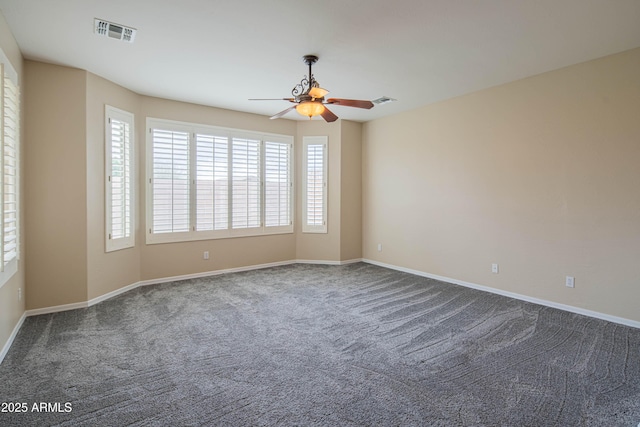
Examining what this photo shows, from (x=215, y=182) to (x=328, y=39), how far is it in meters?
3.22

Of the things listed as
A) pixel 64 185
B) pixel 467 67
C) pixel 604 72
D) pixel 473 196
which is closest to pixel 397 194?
pixel 473 196

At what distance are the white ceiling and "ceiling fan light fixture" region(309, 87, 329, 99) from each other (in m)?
0.49

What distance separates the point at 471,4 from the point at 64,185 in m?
4.62

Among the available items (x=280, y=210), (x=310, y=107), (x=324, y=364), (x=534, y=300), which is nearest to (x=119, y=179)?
(x=280, y=210)

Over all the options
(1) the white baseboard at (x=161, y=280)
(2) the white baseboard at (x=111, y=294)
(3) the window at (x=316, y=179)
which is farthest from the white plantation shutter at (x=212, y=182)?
(3) the window at (x=316, y=179)

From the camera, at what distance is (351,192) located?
658 cm

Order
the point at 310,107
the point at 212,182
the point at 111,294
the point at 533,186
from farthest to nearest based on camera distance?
the point at 212,182 < the point at 111,294 < the point at 533,186 < the point at 310,107

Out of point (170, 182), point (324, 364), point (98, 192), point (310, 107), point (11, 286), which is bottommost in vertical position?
point (324, 364)

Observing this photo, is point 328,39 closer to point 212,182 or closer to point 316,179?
point 212,182

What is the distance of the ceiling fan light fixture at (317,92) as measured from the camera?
3233 millimetres

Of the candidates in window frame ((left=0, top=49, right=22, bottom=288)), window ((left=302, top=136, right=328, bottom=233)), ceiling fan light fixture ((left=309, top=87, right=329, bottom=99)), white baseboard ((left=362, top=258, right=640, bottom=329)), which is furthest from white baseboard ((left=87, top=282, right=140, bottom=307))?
white baseboard ((left=362, top=258, right=640, bottom=329))

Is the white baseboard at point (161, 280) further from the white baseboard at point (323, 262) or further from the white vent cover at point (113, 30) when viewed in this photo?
the white vent cover at point (113, 30)

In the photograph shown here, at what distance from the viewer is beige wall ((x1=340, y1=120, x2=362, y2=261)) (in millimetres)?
6434

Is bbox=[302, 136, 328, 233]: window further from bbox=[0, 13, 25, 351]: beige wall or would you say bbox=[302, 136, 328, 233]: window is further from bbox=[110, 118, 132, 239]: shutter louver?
bbox=[0, 13, 25, 351]: beige wall
